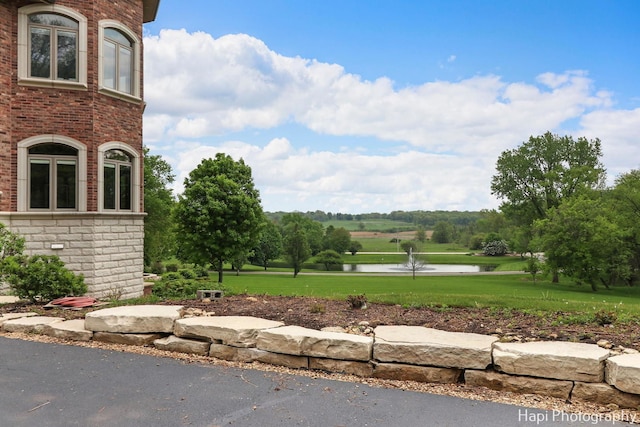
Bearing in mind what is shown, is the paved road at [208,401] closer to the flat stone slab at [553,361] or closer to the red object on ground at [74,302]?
the flat stone slab at [553,361]

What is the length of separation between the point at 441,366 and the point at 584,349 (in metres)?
1.52

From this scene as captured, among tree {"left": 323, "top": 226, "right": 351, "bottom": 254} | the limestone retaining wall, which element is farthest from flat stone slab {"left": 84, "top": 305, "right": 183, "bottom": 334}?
tree {"left": 323, "top": 226, "right": 351, "bottom": 254}

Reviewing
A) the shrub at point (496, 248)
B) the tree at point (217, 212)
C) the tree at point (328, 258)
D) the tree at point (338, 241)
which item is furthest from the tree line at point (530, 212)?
the tree at point (338, 241)

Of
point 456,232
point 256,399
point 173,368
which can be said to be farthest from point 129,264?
point 456,232

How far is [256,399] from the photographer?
15.3 feet

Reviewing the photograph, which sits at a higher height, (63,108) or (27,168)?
Result: (63,108)

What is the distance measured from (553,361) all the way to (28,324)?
7.58 meters

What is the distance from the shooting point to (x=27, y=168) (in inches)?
533

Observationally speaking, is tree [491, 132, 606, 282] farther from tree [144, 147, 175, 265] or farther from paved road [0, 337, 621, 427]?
paved road [0, 337, 621, 427]

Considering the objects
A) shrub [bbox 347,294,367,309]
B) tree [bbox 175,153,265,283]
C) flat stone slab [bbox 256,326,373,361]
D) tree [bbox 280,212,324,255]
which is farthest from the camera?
tree [bbox 280,212,324,255]

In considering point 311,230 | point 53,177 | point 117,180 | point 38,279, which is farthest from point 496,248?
point 38,279

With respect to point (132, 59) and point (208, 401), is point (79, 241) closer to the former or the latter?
point (132, 59)

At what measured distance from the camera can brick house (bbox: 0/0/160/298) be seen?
13375 millimetres

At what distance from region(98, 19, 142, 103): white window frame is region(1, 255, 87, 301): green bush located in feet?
21.1
